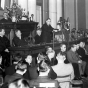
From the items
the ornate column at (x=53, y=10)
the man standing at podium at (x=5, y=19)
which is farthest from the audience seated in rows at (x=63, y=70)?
the ornate column at (x=53, y=10)

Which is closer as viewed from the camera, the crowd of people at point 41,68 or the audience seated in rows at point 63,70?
the crowd of people at point 41,68

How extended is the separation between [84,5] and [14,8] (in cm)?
948

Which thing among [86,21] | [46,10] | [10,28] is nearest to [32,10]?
[10,28]

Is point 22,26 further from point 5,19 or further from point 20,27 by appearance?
point 5,19

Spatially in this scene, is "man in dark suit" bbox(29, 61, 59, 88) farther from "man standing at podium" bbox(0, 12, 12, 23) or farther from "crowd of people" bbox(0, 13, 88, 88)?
"man standing at podium" bbox(0, 12, 12, 23)

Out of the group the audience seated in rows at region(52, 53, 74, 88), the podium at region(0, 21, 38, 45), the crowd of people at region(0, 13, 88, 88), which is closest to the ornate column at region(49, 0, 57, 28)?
the crowd of people at region(0, 13, 88, 88)

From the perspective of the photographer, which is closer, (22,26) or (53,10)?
(22,26)

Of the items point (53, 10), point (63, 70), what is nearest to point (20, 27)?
point (63, 70)

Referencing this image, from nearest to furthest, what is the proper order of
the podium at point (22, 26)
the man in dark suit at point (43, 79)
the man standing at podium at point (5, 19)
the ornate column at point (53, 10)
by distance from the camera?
the man in dark suit at point (43, 79), the podium at point (22, 26), the man standing at podium at point (5, 19), the ornate column at point (53, 10)

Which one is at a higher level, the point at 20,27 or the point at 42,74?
the point at 20,27

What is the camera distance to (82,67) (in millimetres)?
8312

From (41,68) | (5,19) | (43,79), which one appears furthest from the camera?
(5,19)

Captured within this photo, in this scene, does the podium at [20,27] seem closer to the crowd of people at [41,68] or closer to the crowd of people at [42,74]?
the crowd of people at [41,68]

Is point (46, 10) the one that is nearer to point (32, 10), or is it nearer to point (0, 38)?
point (32, 10)
